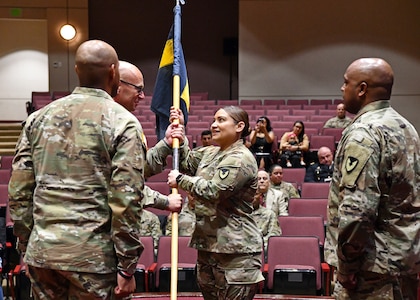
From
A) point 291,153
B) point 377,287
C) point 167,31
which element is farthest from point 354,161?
point 167,31

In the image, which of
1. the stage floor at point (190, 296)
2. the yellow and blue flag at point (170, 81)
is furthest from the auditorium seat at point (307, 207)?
the yellow and blue flag at point (170, 81)

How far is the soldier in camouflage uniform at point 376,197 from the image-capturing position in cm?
260

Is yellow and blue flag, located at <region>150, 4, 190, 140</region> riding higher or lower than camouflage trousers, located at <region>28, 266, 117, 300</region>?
higher

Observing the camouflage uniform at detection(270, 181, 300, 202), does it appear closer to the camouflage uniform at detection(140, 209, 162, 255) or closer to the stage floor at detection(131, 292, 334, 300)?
the camouflage uniform at detection(140, 209, 162, 255)

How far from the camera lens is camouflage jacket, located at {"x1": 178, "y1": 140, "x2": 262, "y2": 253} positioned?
3.24 meters

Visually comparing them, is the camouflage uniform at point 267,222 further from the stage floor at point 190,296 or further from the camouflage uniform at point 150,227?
the stage floor at point 190,296

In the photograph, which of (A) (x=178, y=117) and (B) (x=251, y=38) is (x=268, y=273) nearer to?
(A) (x=178, y=117)

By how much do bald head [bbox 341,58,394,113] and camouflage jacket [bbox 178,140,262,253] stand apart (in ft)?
2.51

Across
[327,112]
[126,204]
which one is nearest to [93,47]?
[126,204]

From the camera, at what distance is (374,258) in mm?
2676

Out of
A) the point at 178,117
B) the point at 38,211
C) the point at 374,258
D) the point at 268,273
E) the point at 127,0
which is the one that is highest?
the point at 127,0

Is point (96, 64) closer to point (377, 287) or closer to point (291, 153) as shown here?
point (377, 287)

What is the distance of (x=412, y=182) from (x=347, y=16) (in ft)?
43.5

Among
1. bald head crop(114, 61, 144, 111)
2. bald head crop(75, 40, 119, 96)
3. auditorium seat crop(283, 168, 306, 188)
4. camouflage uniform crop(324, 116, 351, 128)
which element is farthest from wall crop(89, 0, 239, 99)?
bald head crop(75, 40, 119, 96)
